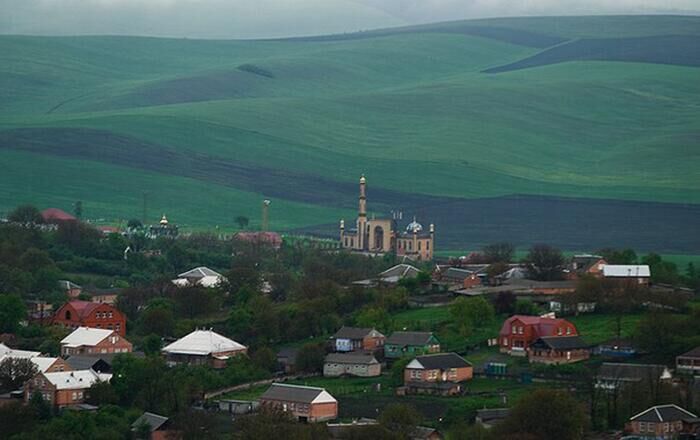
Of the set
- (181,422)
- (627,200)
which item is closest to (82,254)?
(181,422)

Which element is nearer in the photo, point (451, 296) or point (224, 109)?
point (451, 296)

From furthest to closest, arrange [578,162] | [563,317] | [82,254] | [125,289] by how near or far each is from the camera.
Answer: [578,162]
[82,254]
[125,289]
[563,317]

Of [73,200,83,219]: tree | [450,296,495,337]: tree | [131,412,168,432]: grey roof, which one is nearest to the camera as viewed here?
[131,412,168,432]: grey roof

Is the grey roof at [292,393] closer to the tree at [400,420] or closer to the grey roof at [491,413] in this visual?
the tree at [400,420]

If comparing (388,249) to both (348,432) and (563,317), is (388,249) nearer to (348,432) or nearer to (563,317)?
(563,317)

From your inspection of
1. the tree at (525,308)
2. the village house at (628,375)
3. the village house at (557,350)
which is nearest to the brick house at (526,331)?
the village house at (557,350)

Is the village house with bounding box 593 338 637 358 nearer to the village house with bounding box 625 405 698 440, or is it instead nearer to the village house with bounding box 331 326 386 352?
the village house with bounding box 331 326 386 352

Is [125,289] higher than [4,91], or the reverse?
[4,91]

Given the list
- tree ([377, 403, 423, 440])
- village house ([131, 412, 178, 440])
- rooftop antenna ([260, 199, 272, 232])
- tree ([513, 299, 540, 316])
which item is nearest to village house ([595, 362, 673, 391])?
tree ([377, 403, 423, 440])
